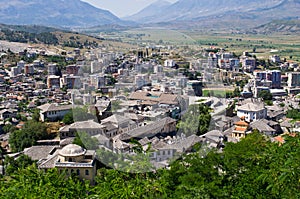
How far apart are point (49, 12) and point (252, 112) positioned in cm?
10105

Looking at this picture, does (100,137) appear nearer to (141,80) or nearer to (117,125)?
(117,125)

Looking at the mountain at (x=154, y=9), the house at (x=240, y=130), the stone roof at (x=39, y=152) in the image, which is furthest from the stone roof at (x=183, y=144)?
the mountain at (x=154, y=9)

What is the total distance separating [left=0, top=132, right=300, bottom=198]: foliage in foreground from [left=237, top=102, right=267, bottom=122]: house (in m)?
6.36

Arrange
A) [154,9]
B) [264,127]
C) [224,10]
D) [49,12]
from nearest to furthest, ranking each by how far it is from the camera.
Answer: [264,127]
[49,12]
[224,10]
[154,9]

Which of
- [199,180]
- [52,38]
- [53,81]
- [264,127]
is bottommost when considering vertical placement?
[264,127]

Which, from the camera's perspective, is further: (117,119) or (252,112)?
(252,112)

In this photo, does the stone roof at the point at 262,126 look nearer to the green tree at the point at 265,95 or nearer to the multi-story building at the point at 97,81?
the green tree at the point at 265,95

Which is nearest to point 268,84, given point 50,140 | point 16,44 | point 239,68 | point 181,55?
point 239,68

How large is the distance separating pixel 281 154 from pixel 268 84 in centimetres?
1451

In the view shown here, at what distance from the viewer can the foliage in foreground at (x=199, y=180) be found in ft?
6.65

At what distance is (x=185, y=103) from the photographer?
7.82 feet

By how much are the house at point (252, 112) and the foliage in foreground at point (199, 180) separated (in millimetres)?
6364

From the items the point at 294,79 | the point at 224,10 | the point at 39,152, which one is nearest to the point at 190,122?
the point at 39,152

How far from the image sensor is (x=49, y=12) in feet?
336
